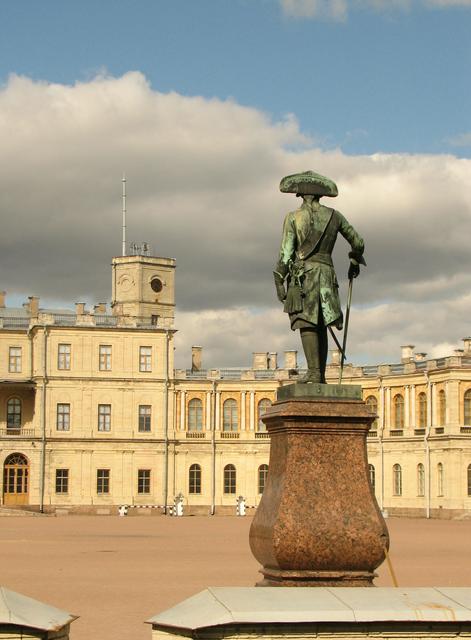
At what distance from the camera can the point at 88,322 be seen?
73000 mm

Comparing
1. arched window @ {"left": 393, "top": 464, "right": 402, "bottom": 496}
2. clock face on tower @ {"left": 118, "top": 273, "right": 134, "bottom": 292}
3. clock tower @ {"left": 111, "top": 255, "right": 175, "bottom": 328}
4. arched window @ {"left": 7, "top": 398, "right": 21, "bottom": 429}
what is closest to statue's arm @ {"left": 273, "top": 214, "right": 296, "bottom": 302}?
arched window @ {"left": 393, "top": 464, "right": 402, "bottom": 496}

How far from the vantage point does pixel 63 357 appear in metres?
71.9

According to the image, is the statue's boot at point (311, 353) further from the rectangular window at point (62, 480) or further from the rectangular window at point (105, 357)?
the rectangular window at point (105, 357)

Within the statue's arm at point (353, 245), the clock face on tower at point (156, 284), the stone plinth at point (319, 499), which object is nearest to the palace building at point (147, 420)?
the clock face on tower at point (156, 284)

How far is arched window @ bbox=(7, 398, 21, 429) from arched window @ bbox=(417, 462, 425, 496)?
77.6 feet

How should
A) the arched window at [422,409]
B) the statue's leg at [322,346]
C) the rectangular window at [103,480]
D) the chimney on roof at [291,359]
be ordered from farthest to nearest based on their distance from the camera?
the chimney on roof at [291,359], the rectangular window at [103,480], the arched window at [422,409], the statue's leg at [322,346]

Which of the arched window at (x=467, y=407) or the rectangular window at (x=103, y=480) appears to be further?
the rectangular window at (x=103, y=480)

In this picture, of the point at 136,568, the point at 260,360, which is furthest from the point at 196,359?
the point at 136,568

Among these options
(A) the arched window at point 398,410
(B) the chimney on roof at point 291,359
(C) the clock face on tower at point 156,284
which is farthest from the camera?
(C) the clock face on tower at point 156,284

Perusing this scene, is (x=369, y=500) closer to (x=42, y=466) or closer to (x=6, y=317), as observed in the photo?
(x=42, y=466)

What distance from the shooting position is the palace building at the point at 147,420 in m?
70.2

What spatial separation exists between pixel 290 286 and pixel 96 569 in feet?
45.1

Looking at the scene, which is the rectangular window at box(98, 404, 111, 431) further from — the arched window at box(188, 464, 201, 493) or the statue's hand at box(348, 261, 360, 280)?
the statue's hand at box(348, 261, 360, 280)

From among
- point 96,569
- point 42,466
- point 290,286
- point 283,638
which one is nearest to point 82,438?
point 42,466
